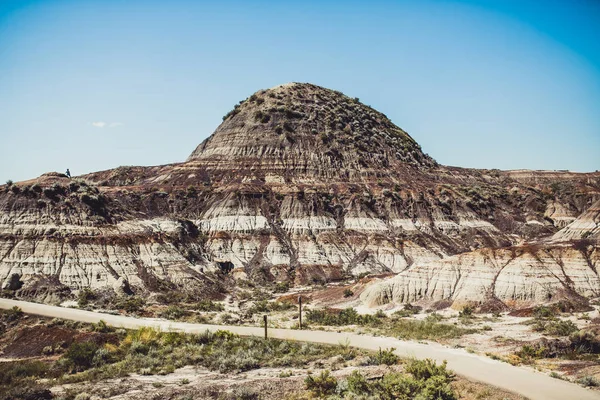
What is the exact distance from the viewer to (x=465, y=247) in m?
78.2

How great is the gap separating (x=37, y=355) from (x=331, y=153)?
69.9 metres

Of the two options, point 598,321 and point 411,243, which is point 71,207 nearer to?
point 411,243

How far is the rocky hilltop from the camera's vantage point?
47.6 meters

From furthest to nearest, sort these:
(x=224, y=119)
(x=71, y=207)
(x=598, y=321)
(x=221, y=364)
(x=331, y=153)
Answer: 1. (x=224, y=119)
2. (x=331, y=153)
3. (x=71, y=207)
4. (x=598, y=321)
5. (x=221, y=364)

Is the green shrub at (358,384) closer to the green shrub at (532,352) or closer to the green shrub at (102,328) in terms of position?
the green shrub at (532,352)

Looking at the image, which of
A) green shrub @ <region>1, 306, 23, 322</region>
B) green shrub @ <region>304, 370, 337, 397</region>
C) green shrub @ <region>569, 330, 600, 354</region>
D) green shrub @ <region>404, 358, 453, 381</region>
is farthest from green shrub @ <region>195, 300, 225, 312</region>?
green shrub @ <region>569, 330, 600, 354</region>

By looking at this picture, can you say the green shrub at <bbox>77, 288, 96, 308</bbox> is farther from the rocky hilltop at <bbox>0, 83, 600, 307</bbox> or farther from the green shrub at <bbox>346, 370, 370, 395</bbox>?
the green shrub at <bbox>346, 370, 370, 395</bbox>

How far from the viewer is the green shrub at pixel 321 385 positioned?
69.1 feet

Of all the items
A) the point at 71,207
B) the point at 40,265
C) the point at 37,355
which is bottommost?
the point at 37,355

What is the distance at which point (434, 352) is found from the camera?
88.5 ft

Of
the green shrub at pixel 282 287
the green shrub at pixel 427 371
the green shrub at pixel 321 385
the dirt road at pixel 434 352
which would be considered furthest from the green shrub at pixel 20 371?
the green shrub at pixel 282 287

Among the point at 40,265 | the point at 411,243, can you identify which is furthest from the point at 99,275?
the point at 411,243

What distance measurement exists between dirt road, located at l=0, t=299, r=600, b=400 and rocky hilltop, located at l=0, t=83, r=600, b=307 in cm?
1290

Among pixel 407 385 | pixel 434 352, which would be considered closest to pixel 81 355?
pixel 407 385
